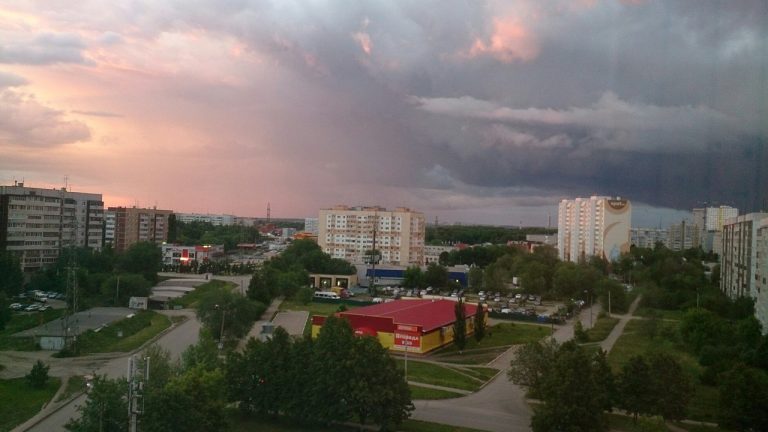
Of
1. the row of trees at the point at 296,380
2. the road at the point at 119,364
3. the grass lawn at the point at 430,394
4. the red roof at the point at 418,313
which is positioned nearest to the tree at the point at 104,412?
the row of trees at the point at 296,380

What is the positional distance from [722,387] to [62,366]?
11.6 meters

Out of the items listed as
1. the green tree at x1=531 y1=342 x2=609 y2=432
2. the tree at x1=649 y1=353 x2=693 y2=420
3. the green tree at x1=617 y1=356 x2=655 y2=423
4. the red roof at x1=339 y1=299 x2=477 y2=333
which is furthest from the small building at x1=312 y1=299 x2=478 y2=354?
the tree at x1=649 y1=353 x2=693 y2=420

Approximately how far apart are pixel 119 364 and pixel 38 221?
15954mm

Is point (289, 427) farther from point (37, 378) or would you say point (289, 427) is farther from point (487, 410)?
point (37, 378)

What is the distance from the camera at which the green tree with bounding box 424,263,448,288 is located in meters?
28.9

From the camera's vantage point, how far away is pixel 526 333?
58.1ft

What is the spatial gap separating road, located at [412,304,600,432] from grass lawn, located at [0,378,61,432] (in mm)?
5665

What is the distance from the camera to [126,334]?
52.0ft

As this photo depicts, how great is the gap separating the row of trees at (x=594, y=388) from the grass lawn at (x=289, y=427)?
135 cm

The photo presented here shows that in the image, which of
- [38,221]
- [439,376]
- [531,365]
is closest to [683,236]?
[439,376]

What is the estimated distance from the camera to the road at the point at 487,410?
893cm

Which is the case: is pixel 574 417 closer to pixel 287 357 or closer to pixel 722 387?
pixel 722 387

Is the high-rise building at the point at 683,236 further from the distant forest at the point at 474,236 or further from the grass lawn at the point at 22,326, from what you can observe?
the grass lawn at the point at 22,326

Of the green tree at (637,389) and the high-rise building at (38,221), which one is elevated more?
the high-rise building at (38,221)
